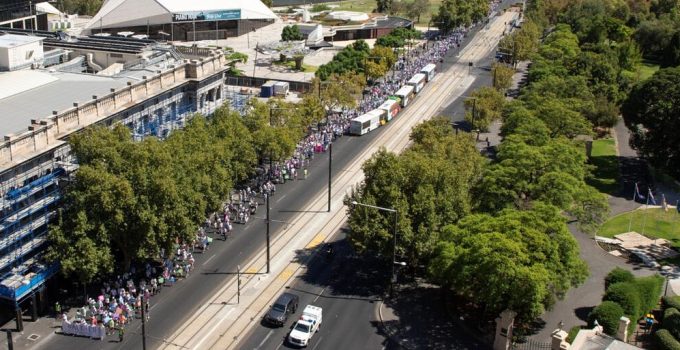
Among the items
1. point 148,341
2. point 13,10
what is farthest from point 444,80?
point 148,341

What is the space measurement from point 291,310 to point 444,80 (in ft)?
310

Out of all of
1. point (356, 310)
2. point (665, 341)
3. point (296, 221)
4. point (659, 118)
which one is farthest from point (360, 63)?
point (665, 341)

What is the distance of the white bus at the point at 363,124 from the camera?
106m

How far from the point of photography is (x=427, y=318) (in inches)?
2292

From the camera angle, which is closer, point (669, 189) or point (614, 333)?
point (614, 333)

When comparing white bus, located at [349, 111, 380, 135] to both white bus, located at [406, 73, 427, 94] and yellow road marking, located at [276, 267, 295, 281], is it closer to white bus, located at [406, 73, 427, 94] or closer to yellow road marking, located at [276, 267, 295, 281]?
white bus, located at [406, 73, 427, 94]

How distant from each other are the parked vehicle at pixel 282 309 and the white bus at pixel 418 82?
77065 millimetres

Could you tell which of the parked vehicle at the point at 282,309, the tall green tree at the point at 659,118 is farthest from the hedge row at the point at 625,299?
the tall green tree at the point at 659,118

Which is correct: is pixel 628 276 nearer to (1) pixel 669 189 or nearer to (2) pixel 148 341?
(1) pixel 669 189

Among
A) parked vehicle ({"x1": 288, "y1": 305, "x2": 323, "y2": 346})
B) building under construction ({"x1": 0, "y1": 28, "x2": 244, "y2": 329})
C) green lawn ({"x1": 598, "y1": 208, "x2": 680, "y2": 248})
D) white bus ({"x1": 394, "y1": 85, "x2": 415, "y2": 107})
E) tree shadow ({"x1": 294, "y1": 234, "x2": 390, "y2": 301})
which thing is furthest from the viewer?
white bus ({"x1": 394, "y1": 85, "x2": 415, "y2": 107})

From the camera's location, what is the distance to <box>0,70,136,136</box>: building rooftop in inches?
2554

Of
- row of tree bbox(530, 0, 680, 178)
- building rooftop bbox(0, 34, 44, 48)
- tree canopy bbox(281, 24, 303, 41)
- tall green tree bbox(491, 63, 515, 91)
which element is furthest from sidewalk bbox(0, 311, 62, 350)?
tree canopy bbox(281, 24, 303, 41)

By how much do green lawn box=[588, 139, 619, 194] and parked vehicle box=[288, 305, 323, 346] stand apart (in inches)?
1604

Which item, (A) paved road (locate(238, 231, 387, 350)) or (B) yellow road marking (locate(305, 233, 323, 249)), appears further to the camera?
(B) yellow road marking (locate(305, 233, 323, 249))
